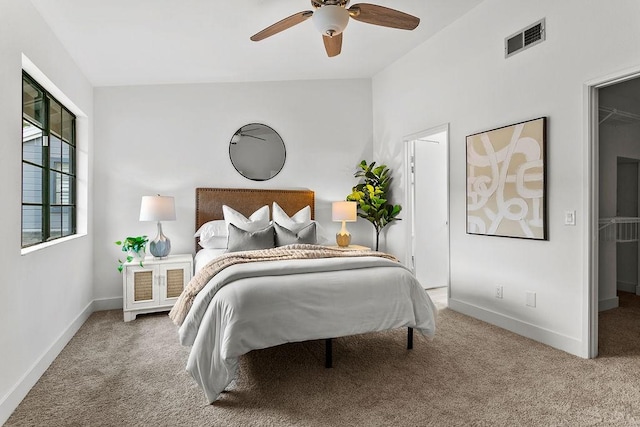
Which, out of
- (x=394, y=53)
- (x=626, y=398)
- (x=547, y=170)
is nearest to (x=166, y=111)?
(x=394, y=53)

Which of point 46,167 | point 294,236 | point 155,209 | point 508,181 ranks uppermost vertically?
point 46,167

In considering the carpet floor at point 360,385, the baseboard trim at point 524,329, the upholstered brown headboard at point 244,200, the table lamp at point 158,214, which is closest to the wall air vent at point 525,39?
the baseboard trim at point 524,329

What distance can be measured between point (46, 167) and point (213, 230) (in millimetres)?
1745

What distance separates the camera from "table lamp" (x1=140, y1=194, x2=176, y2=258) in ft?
13.3

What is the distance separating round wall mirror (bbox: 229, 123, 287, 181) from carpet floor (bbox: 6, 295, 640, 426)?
2366 millimetres

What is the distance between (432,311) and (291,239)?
163cm

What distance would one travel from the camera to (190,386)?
2.48 metres

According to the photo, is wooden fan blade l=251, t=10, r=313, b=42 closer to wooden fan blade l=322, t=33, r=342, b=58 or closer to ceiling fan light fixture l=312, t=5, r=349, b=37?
ceiling fan light fixture l=312, t=5, r=349, b=37

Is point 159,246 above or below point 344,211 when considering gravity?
below

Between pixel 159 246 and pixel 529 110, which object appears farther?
pixel 159 246

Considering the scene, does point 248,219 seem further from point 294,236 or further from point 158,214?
point 158,214

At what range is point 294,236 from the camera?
404 cm

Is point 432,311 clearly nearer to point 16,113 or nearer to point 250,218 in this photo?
point 250,218

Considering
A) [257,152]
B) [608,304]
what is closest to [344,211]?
[257,152]
